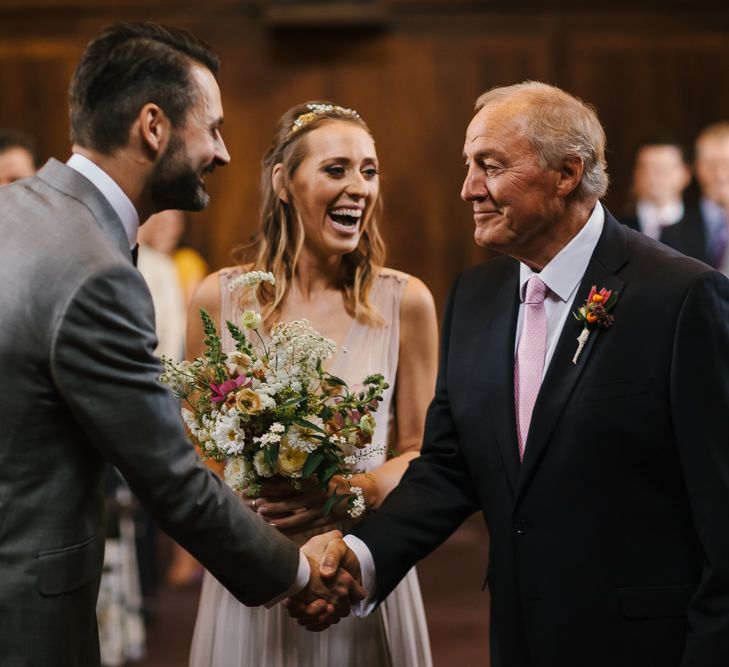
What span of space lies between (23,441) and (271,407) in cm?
61

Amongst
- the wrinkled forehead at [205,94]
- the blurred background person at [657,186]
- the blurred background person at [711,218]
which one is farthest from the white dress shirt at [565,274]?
the blurred background person at [657,186]

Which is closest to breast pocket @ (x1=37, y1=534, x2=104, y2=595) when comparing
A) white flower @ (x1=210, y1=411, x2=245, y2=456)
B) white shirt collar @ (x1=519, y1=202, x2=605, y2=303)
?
white flower @ (x1=210, y1=411, x2=245, y2=456)

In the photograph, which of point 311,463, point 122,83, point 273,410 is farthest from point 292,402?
point 122,83

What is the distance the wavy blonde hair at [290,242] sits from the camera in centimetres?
316

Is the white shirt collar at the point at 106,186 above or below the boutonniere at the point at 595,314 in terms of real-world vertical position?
above

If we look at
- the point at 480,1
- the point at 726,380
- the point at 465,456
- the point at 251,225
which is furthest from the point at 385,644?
the point at 480,1

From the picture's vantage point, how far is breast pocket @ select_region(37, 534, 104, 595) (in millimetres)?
2129

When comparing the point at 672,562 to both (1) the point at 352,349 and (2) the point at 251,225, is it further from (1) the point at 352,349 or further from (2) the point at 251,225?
(2) the point at 251,225

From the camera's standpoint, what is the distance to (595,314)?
247cm

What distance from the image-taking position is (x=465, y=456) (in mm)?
2736

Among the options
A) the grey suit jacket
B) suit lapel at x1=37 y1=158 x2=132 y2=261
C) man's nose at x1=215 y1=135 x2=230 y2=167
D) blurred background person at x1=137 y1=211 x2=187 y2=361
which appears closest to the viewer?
the grey suit jacket

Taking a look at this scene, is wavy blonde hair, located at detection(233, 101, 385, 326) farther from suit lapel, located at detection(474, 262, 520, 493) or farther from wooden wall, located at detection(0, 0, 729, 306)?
wooden wall, located at detection(0, 0, 729, 306)

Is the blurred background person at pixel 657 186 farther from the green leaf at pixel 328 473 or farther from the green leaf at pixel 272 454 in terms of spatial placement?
the green leaf at pixel 272 454

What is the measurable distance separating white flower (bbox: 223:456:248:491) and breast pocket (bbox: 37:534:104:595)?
18.3 inches
